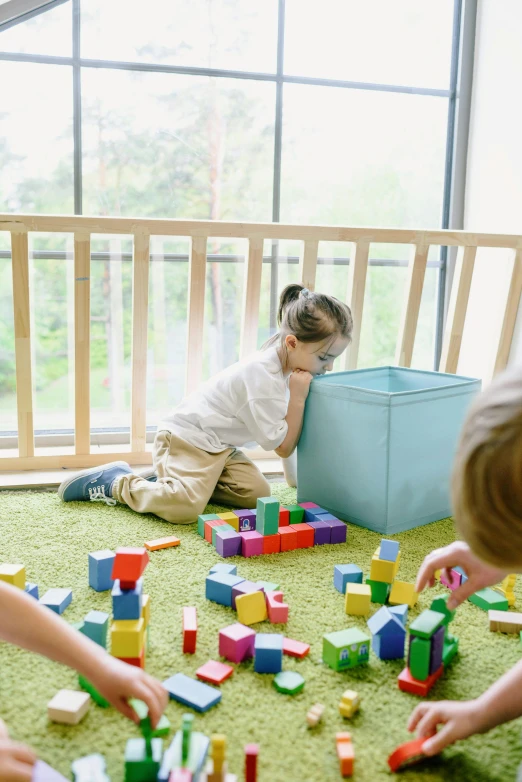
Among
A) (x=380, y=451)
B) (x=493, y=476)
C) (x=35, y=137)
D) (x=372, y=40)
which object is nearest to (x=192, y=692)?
(x=493, y=476)

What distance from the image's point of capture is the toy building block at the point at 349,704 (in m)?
0.88

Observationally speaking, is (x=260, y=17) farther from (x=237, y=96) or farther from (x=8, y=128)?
(x=8, y=128)

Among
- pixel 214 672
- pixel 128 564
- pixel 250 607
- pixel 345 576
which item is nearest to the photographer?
pixel 128 564

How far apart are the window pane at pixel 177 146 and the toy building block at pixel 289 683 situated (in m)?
1.71

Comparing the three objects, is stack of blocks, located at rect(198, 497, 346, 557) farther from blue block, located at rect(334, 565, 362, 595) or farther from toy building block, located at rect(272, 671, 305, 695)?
toy building block, located at rect(272, 671, 305, 695)

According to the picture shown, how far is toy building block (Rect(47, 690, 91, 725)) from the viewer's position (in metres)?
0.85

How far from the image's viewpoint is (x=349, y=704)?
34.5 inches

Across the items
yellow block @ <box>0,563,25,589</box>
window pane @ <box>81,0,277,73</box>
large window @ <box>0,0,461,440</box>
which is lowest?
yellow block @ <box>0,563,25,589</box>

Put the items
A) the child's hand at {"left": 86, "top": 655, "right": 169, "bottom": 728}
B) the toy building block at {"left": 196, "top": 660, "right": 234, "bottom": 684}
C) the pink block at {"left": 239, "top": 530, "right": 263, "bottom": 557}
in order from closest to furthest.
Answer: the child's hand at {"left": 86, "top": 655, "right": 169, "bottom": 728} < the toy building block at {"left": 196, "top": 660, "right": 234, "bottom": 684} < the pink block at {"left": 239, "top": 530, "right": 263, "bottom": 557}

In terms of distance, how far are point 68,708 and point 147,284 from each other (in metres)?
A: 1.24

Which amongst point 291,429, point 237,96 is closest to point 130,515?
point 291,429

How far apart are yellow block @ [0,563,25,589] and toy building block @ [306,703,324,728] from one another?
54 cm

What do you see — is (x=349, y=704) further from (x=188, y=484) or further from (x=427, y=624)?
(x=188, y=484)

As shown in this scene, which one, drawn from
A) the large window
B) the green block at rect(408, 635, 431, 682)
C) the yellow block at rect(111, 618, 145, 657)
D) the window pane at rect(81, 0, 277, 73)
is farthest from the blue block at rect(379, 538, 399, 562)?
the window pane at rect(81, 0, 277, 73)
